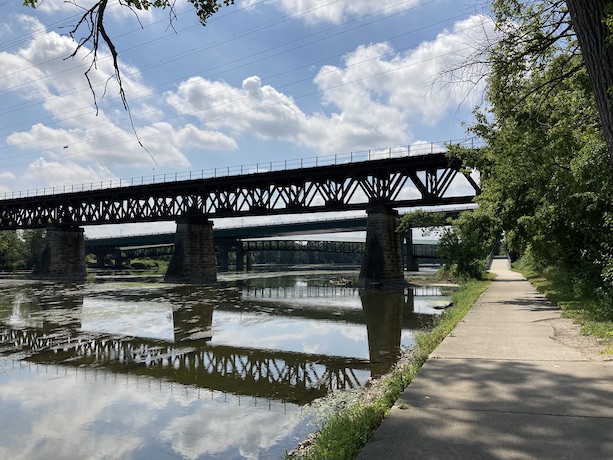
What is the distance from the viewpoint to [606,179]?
11898 millimetres

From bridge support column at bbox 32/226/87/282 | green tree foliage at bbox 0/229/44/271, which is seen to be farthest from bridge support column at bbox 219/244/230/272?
bridge support column at bbox 32/226/87/282

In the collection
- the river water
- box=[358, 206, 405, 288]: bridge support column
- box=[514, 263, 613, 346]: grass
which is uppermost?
box=[358, 206, 405, 288]: bridge support column

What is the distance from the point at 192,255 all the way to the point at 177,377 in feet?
152

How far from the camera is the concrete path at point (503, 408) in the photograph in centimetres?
461

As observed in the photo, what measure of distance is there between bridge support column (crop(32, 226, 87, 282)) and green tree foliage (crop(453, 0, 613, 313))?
63.8 meters

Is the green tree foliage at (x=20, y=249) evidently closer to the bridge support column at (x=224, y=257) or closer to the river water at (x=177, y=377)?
the bridge support column at (x=224, y=257)

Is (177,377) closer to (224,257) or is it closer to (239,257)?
(224,257)

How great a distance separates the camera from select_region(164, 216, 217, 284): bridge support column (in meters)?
56.1

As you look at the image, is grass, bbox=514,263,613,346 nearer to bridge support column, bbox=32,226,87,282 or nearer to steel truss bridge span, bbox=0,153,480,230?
steel truss bridge span, bbox=0,153,480,230

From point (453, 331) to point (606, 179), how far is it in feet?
18.7

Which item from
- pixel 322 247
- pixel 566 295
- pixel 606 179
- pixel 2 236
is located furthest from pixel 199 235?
pixel 322 247

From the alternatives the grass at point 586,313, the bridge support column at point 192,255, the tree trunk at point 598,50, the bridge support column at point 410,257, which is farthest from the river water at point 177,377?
the bridge support column at point 410,257

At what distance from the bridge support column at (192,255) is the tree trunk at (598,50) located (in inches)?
2137

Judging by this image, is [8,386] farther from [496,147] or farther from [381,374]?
[496,147]
